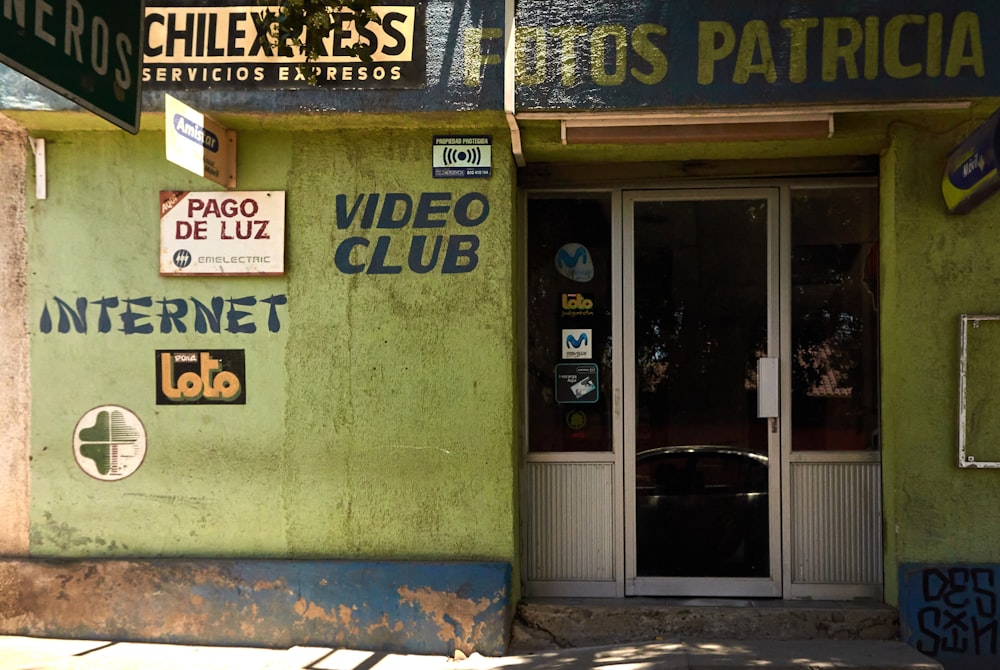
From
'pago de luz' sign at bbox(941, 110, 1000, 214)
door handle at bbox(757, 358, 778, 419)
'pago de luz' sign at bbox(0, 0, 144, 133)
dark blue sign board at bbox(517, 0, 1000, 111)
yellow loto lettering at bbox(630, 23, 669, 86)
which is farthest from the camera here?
door handle at bbox(757, 358, 778, 419)

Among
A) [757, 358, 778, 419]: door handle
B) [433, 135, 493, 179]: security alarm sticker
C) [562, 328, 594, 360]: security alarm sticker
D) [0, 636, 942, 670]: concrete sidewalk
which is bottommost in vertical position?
[0, 636, 942, 670]: concrete sidewalk

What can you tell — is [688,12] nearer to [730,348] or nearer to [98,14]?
[730,348]

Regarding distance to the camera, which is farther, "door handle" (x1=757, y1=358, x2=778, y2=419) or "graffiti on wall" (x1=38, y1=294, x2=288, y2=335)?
"door handle" (x1=757, y1=358, x2=778, y2=419)

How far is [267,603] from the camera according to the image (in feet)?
17.2

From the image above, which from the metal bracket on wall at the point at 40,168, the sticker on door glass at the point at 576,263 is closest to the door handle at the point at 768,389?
the sticker on door glass at the point at 576,263

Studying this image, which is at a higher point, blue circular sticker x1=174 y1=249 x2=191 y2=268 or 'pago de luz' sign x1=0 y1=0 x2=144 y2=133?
'pago de luz' sign x1=0 y1=0 x2=144 y2=133

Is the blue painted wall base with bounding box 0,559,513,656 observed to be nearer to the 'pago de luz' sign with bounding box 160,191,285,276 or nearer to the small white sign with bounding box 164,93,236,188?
the 'pago de luz' sign with bounding box 160,191,285,276

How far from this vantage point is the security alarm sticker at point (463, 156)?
529 cm

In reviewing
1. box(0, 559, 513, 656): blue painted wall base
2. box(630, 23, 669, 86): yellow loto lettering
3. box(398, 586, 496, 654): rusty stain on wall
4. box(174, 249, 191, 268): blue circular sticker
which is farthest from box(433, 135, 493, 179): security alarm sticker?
box(398, 586, 496, 654): rusty stain on wall

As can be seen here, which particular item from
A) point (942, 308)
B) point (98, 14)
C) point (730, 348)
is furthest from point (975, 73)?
point (98, 14)

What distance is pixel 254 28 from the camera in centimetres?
505

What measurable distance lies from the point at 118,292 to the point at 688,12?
3.73 metres

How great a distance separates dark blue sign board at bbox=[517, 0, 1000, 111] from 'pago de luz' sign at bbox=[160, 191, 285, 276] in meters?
1.68

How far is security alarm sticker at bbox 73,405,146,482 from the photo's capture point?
17.7 ft
